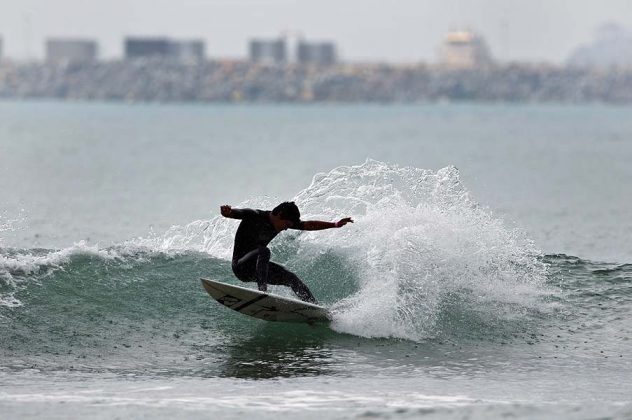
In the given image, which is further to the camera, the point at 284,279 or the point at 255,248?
the point at 284,279

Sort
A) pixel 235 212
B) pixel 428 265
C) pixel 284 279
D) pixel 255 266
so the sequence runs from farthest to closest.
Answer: pixel 428 265 < pixel 284 279 < pixel 255 266 < pixel 235 212

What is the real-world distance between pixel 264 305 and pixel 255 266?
597 mm

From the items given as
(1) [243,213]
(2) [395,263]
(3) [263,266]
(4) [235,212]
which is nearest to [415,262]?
(2) [395,263]

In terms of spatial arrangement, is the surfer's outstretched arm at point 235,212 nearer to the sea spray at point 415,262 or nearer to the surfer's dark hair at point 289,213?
the surfer's dark hair at point 289,213

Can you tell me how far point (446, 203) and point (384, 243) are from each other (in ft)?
4.86

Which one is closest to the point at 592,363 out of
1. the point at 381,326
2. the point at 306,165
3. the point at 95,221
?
the point at 381,326

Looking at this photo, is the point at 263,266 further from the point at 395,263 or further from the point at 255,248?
the point at 395,263

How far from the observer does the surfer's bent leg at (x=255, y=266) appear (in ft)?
50.3

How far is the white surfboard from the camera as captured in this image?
1548cm

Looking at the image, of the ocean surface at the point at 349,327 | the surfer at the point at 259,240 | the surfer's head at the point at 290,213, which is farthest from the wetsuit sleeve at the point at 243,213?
the ocean surface at the point at 349,327

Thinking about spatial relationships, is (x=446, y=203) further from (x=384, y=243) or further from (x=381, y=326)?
(x=381, y=326)

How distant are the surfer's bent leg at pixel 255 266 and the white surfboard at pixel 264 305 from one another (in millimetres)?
164

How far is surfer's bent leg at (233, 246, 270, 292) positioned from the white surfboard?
0.16m

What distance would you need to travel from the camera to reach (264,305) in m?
15.7
